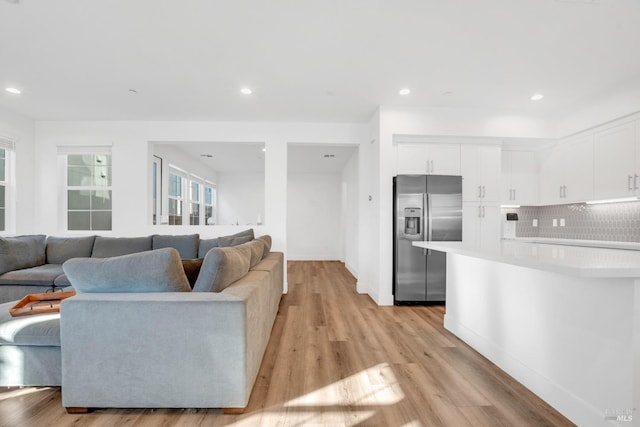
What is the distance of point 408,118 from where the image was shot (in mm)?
3869

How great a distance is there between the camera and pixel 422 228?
3.81 m

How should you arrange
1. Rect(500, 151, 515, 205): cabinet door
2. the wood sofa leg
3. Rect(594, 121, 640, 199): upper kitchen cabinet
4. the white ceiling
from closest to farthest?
the wood sofa leg < the white ceiling < Rect(594, 121, 640, 199): upper kitchen cabinet < Rect(500, 151, 515, 205): cabinet door

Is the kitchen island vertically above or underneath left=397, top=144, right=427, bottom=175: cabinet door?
underneath

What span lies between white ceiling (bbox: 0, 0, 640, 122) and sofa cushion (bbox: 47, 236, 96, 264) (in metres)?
1.86

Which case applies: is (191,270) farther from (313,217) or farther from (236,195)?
(236,195)

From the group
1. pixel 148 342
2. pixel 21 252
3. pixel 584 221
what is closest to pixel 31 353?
pixel 148 342

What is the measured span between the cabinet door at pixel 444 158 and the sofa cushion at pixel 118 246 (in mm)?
4147

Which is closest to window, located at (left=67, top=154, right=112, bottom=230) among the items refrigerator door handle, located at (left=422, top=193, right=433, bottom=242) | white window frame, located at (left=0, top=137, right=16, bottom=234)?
white window frame, located at (left=0, top=137, right=16, bottom=234)

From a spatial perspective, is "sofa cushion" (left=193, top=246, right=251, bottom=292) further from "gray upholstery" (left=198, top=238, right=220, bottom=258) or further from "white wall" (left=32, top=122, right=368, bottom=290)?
"white wall" (left=32, top=122, right=368, bottom=290)

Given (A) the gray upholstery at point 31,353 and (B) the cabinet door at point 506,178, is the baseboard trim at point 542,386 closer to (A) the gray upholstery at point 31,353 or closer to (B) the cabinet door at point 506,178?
(B) the cabinet door at point 506,178

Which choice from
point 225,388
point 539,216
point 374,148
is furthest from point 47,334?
point 539,216

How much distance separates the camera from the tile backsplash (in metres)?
3.39

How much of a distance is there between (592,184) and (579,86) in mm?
1245

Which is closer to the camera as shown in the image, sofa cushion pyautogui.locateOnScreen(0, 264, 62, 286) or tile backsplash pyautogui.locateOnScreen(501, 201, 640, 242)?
sofa cushion pyautogui.locateOnScreen(0, 264, 62, 286)
